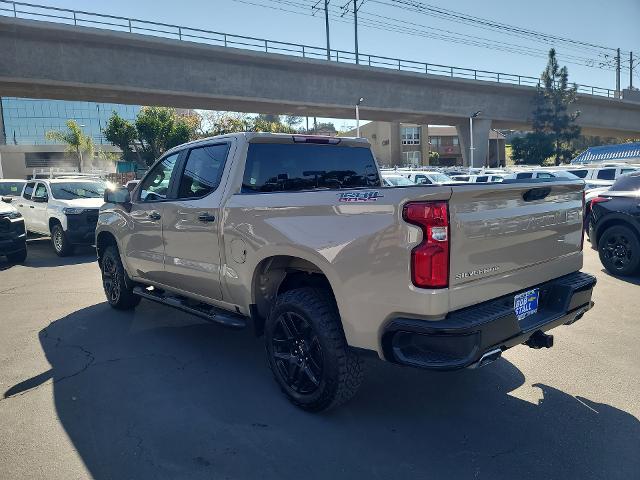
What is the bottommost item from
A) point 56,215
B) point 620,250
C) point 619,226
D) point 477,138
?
point 620,250

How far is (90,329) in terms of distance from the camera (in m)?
5.60

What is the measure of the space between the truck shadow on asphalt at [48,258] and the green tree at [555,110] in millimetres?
43417

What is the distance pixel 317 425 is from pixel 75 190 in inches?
428

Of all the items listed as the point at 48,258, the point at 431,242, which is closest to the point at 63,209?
the point at 48,258

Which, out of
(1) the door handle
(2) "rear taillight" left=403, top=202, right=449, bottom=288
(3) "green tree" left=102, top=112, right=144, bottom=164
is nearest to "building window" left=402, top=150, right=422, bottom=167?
(3) "green tree" left=102, top=112, right=144, bottom=164

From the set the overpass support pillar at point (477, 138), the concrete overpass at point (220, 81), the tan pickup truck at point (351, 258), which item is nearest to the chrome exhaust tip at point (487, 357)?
the tan pickup truck at point (351, 258)

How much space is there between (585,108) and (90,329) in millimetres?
53924

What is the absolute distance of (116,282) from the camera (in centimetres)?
623

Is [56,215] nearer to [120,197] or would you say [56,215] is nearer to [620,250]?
[120,197]

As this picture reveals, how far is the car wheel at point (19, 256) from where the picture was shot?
10.3 metres

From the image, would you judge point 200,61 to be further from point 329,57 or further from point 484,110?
point 484,110

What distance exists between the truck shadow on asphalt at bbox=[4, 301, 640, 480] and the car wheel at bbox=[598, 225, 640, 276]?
14.4 ft

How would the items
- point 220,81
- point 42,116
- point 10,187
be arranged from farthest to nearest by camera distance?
point 42,116 → point 220,81 → point 10,187

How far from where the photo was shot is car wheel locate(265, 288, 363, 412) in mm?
3258
